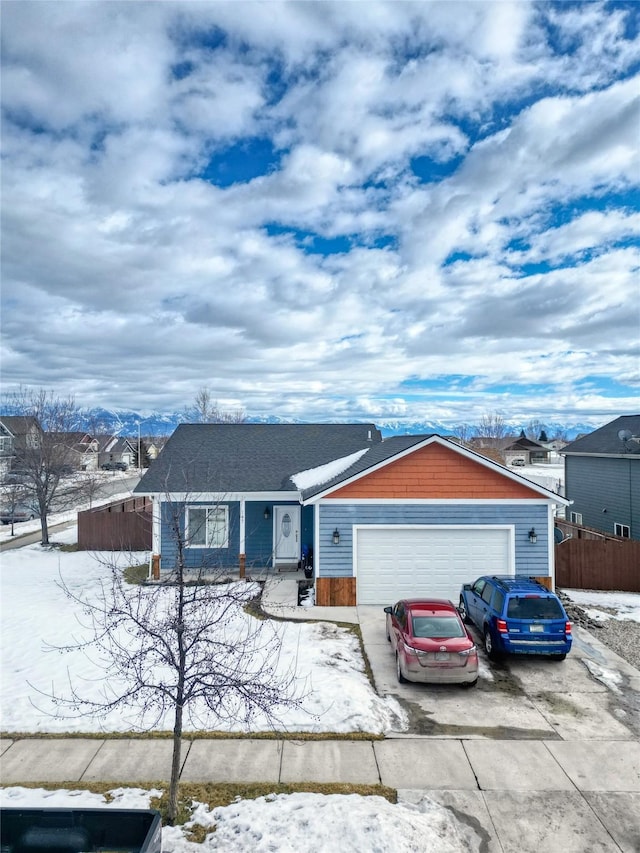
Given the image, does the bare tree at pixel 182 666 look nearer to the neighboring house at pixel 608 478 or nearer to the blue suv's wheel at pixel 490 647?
the blue suv's wheel at pixel 490 647

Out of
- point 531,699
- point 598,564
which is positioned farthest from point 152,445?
point 531,699

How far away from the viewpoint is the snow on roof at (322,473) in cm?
1755

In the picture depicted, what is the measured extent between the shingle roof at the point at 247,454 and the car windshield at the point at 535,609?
29.0 feet

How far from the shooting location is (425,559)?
1554 centimetres

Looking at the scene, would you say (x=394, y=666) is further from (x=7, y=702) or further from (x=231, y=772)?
(x=7, y=702)

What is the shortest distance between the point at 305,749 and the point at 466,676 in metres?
3.37

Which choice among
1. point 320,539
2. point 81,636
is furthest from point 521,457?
point 81,636

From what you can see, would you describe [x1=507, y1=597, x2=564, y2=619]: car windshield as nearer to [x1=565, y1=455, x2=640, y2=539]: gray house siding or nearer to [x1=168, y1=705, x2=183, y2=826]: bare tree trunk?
[x1=168, y1=705, x2=183, y2=826]: bare tree trunk

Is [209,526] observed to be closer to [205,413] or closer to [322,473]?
[322,473]

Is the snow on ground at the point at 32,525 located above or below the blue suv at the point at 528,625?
below

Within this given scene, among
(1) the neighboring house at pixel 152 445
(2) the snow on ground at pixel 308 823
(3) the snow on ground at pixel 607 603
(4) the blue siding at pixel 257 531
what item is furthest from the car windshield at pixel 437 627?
(1) the neighboring house at pixel 152 445

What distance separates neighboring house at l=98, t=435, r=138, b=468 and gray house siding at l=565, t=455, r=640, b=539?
74.1 metres

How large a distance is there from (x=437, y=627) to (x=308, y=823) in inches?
184

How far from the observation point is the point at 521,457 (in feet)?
277
